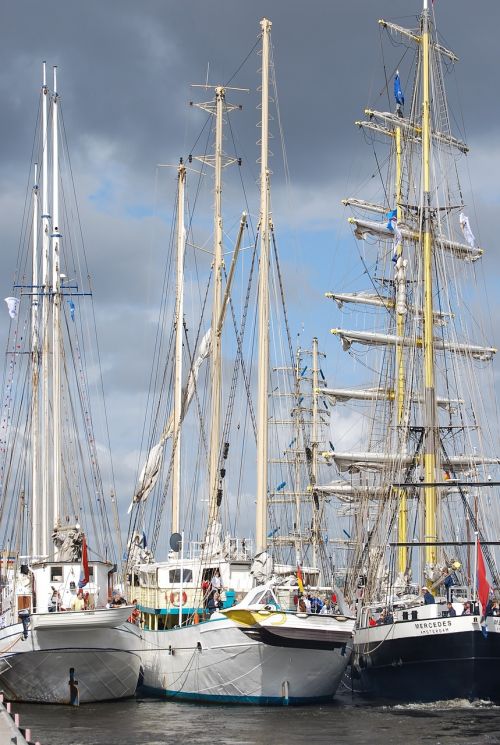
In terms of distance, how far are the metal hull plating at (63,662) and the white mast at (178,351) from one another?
36.7 feet

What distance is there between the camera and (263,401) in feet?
163

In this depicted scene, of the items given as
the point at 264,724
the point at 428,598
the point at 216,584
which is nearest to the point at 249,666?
the point at 264,724

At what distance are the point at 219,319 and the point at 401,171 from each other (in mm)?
26685

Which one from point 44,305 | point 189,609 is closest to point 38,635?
point 189,609

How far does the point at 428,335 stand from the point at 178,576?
1692 centimetres

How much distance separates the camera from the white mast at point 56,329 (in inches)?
2259

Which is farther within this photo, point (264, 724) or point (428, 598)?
point (428, 598)

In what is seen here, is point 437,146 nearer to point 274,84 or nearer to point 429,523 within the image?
point 274,84

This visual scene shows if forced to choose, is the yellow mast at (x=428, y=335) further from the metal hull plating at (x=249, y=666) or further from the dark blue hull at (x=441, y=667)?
→ the metal hull plating at (x=249, y=666)

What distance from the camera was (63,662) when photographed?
4741 centimetres

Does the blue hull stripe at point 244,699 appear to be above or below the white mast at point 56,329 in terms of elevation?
below

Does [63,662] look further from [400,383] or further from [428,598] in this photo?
[400,383]

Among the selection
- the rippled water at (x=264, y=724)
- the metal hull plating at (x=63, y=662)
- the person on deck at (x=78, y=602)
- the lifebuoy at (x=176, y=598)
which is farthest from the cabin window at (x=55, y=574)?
the rippled water at (x=264, y=724)

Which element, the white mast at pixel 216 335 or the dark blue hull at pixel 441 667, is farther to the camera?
the white mast at pixel 216 335
